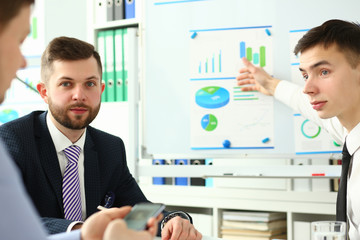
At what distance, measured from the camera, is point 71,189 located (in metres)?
1.86

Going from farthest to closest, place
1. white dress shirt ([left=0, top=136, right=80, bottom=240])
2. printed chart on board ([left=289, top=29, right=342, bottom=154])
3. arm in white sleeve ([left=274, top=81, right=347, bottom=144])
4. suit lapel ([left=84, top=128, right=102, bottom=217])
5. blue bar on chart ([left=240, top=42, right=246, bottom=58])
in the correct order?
blue bar on chart ([left=240, top=42, right=246, bottom=58]), printed chart on board ([left=289, top=29, right=342, bottom=154]), arm in white sleeve ([left=274, top=81, right=347, bottom=144]), suit lapel ([left=84, top=128, right=102, bottom=217]), white dress shirt ([left=0, top=136, right=80, bottom=240])

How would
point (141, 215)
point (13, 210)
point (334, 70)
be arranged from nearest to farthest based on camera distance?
point (13, 210)
point (141, 215)
point (334, 70)

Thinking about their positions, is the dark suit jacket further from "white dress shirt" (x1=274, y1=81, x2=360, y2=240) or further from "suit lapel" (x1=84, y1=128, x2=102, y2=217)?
"white dress shirt" (x1=274, y1=81, x2=360, y2=240)

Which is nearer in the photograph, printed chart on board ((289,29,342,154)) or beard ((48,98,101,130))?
beard ((48,98,101,130))

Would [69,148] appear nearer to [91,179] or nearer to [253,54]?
[91,179]

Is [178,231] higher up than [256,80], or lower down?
lower down

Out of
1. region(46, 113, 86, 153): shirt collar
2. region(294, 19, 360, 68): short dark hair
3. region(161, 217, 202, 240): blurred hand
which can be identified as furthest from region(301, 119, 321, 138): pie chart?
region(46, 113, 86, 153): shirt collar

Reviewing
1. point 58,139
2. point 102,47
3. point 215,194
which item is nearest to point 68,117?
point 58,139

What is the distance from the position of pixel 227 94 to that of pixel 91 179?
95cm

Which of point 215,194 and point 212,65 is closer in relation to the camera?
point 212,65

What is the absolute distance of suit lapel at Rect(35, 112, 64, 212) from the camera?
1835mm

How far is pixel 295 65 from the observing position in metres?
2.48

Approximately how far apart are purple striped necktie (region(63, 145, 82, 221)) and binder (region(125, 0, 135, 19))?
1.42 metres

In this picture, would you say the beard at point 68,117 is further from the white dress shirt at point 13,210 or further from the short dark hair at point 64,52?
the white dress shirt at point 13,210
